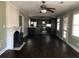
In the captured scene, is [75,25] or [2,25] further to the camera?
[75,25]

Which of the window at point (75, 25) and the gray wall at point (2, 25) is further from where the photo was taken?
the window at point (75, 25)

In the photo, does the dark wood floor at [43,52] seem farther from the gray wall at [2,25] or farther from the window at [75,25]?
the window at [75,25]

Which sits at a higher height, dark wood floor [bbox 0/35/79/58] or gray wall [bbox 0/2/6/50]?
gray wall [bbox 0/2/6/50]

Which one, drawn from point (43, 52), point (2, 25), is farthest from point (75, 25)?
→ point (2, 25)

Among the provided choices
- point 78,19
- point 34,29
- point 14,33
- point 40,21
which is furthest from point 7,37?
point 40,21

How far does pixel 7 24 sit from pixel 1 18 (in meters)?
0.42

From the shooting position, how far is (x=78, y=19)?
5.52 metres

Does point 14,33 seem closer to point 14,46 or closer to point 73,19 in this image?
point 14,46

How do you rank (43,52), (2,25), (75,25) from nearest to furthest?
(2,25)
(43,52)
(75,25)

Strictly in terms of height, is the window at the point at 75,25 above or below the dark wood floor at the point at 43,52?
above

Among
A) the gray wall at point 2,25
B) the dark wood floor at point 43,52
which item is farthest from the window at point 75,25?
the gray wall at point 2,25

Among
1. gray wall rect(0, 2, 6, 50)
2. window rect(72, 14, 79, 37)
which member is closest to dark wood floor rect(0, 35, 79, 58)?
gray wall rect(0, 2, 6, 50)

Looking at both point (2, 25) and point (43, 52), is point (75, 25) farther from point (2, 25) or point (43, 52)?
point (2, 25)

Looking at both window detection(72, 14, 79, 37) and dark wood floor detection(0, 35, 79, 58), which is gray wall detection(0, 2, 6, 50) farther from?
window detection(72, 14, 79, 37)
